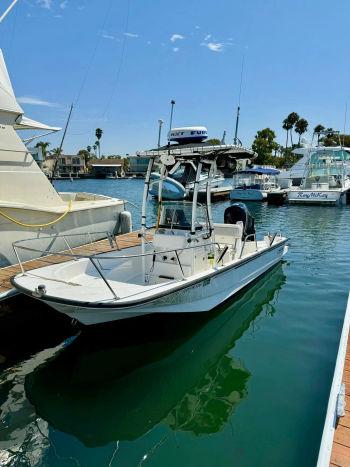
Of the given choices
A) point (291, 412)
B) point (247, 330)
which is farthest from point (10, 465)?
point (247, 330)

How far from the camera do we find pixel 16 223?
9.95 metres

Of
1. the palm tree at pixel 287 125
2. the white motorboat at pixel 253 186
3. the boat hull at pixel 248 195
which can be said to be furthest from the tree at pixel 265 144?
the boat hull at pixel 248 195

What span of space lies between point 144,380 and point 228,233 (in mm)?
4757

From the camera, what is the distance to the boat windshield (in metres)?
7.96

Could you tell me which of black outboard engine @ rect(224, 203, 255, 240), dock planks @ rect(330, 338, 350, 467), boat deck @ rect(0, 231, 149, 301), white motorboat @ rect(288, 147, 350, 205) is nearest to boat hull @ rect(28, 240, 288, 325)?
black outboard engine @ rect(224, 203, 255, 240)

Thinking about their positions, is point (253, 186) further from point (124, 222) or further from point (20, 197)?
point (20, 197)

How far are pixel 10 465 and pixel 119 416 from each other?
1.50m

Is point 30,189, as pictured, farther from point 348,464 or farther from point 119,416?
point 348,464

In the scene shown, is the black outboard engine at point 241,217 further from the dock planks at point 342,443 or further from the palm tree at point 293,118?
the palm tree at point 293,118

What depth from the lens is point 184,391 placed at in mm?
5945

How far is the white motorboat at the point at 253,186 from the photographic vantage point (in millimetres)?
35719

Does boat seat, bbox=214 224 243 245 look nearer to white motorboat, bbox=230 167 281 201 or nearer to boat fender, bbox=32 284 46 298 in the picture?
boat fender, bbox=32 284 46 298

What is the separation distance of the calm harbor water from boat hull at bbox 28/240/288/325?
2.01 ft

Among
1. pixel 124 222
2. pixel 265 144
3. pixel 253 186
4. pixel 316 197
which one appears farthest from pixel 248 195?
pixel 265 144
